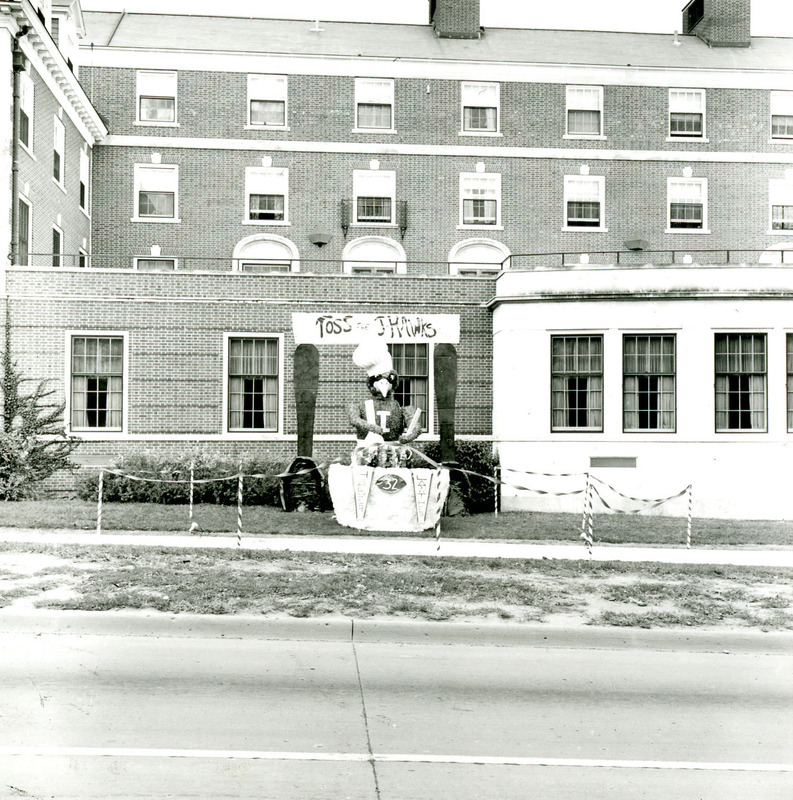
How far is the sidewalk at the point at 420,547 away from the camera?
43.0ft

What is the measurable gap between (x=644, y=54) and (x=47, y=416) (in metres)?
26.4

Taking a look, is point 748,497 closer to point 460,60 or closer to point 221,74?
point 460,60

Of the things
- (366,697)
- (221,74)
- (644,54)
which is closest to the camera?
(366,697)

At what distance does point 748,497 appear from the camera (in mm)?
20047

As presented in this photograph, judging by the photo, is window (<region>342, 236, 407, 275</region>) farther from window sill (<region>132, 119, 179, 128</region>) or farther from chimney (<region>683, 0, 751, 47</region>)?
chimney (<region>683, 0, 751, 47</region>)

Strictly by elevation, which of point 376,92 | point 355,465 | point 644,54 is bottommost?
point 355,465

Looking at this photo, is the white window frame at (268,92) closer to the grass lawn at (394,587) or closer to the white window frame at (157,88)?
the white window frame at (157,88)

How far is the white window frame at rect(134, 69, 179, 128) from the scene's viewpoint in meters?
32.9

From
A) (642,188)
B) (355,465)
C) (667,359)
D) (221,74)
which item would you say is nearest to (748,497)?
(667,359)

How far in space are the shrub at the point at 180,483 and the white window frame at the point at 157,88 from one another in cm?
1688

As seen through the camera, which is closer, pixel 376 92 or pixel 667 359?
pixel 667 359

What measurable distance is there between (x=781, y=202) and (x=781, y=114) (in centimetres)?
330

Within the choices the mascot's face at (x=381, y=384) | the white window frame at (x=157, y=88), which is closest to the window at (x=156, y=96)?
the white window frame at (x=157, y=88)

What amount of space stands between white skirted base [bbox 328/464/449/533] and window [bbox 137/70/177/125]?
21.9m
